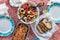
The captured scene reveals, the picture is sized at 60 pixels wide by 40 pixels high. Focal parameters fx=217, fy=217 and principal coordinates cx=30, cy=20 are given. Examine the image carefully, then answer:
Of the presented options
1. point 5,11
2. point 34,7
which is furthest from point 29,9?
point 5,11

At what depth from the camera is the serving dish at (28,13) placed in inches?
53.5

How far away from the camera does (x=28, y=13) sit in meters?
1.37

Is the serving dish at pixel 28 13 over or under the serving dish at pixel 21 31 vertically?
over

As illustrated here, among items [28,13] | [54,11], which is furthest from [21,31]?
[54,11]

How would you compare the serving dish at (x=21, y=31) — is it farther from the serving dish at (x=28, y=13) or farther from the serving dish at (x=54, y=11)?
the serving dish at (x=54, y=11)

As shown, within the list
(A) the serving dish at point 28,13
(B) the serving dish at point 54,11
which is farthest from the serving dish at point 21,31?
(B) the serving dish at point 54,11

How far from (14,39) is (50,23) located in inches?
9.8

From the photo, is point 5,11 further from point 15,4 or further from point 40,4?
point 40,4

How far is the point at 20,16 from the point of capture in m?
1.36

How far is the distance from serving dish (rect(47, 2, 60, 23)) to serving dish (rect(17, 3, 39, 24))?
92 mm

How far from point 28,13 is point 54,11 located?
0.17m

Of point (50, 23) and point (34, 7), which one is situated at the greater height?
point (34, 7)

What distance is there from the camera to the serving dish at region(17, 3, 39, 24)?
53.5 inches

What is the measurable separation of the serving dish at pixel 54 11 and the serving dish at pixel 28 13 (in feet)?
0.30
